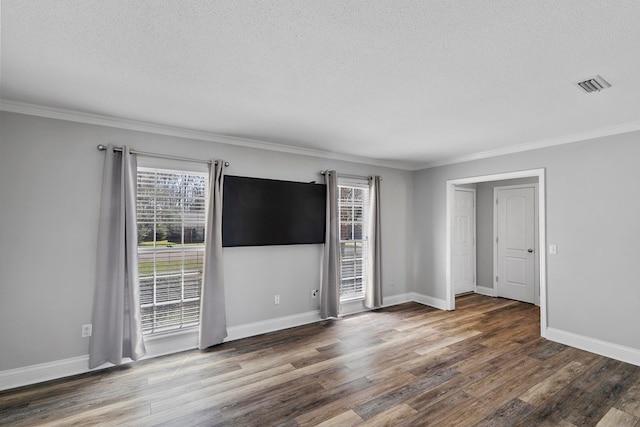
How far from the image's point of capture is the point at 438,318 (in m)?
4.69

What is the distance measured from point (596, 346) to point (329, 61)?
13.7 ft

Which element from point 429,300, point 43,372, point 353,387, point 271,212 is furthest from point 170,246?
point 429,300

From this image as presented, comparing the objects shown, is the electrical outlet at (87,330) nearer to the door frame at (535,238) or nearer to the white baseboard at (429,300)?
the white baseboard at (429,300)

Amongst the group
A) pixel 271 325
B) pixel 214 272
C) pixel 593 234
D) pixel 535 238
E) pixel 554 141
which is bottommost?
pixel 271 325

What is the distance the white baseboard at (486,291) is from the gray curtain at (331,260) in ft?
11.6

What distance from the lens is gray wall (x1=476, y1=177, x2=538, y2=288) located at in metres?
6.20

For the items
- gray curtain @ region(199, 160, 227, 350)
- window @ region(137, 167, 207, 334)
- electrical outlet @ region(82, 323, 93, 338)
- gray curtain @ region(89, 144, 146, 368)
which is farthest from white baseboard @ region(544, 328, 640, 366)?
electrical outlet @ region(82, 323, 93, 338)

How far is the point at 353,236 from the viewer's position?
16.4 ft

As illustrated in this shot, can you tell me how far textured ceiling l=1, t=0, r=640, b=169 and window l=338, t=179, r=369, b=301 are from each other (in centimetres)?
173

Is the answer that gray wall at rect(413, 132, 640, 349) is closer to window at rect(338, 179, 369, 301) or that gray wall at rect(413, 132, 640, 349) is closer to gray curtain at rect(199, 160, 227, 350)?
window at rect(338, 179, 369, 301)

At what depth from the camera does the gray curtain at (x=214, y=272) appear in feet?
11.6

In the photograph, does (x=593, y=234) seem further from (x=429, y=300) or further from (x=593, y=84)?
(x=429, y=300)

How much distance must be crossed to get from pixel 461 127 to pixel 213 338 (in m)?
3.65

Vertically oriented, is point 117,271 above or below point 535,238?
below
